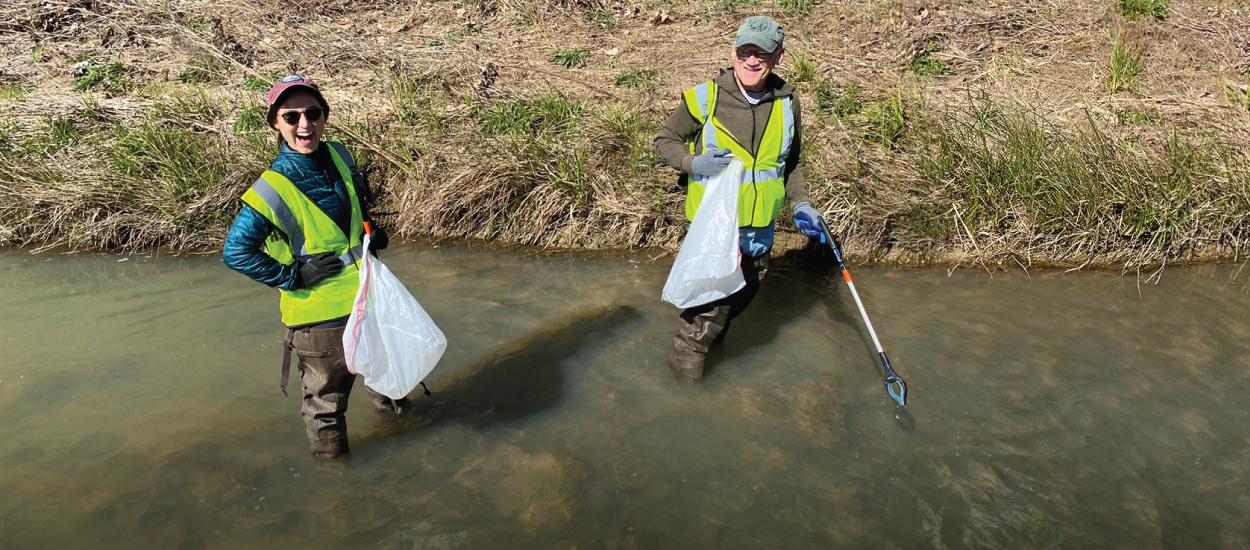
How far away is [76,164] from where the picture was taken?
702 centimetres

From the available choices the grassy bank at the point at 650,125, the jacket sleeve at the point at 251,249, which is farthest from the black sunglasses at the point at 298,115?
the grassy bank at the point at 650,125

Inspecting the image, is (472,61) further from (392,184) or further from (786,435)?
(786,435)

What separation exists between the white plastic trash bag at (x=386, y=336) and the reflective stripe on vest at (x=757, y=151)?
144 cm

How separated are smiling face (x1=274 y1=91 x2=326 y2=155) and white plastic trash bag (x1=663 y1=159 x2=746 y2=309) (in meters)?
1.72

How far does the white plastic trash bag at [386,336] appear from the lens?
11.3 ft

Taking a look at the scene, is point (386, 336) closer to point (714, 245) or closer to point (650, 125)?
point (714, 245)

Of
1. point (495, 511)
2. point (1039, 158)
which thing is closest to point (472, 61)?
point (1039, 158)

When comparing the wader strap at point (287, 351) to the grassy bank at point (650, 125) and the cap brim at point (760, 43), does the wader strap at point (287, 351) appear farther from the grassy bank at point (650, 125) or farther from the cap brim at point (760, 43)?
the grassy bank at point (650, 125)

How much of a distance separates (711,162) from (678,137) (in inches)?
11.9

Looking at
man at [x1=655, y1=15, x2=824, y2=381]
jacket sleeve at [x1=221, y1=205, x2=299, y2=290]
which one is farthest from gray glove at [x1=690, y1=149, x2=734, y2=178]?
jacket sleeve at [x1=221, y1=205, x2=299, y2=290]

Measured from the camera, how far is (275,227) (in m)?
3.24

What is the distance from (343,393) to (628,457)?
1317 millimetres

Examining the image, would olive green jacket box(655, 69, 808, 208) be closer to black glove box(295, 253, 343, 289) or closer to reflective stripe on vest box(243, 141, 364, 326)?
reflective stripe on vest box(243, 141, 364, 326)

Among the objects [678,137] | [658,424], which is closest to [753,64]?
[678,137]
